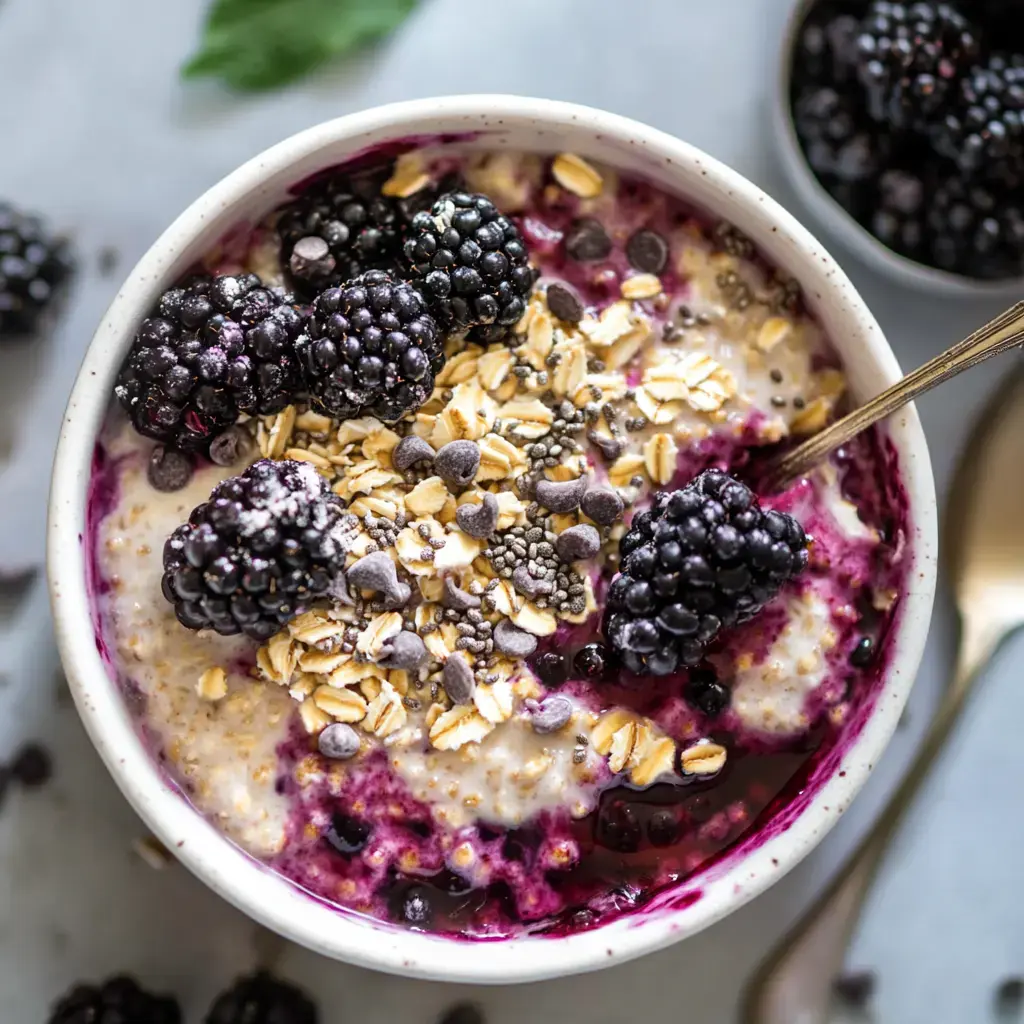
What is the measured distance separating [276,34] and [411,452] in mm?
729

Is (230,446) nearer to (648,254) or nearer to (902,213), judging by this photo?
(648,254)

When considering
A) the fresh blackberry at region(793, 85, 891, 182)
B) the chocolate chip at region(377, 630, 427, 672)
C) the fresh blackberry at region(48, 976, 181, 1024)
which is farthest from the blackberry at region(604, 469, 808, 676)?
the fresh blackberry at region(48, 976, 181, 1024)

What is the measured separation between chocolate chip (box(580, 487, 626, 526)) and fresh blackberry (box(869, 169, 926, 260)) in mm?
639

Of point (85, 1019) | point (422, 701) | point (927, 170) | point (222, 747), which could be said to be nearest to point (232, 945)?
point (85, 1019)

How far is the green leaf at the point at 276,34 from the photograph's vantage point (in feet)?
5.18

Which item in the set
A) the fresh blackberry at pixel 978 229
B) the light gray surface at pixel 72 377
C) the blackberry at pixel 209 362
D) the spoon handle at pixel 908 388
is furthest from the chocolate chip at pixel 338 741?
the fresh blackberry at pixel 978 229

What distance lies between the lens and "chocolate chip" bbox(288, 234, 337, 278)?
4.17 feet

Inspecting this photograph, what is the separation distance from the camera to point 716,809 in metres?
1.32

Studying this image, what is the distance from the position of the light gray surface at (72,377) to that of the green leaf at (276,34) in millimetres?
32

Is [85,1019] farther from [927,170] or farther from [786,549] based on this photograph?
[927,170]

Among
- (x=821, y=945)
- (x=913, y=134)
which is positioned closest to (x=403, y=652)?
(x=821, y=945)

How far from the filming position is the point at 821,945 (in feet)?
5.01

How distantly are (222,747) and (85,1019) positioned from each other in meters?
0.47

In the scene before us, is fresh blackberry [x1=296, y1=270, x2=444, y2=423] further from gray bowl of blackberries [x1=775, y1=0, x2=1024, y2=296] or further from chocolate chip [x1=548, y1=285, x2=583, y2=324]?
gray bowl of blackberries [x1=775, y1=0, x2=1024, y2=296]
